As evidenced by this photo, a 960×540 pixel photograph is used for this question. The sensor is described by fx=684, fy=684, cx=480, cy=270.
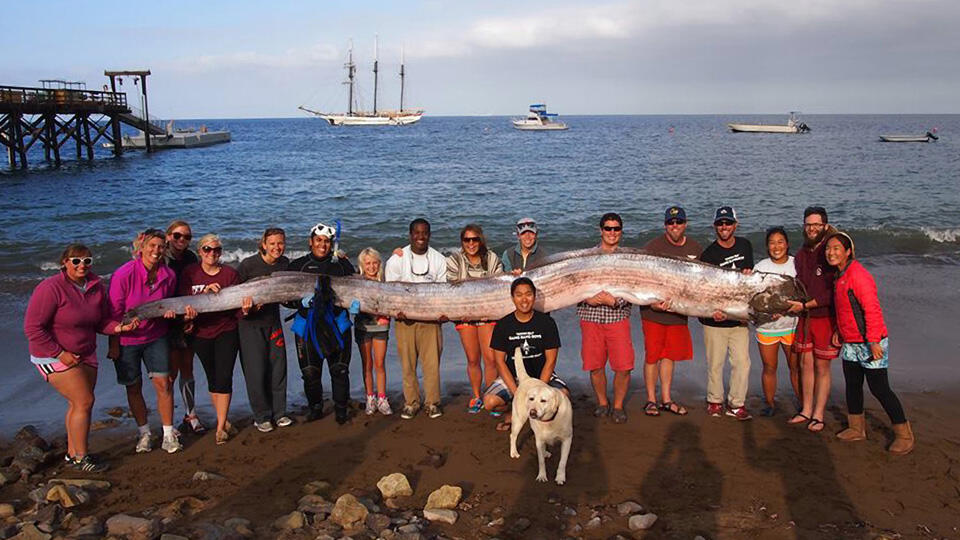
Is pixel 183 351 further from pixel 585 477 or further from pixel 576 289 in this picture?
pixel 585 477

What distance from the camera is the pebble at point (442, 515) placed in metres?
4.82

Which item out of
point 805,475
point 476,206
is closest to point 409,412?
point 805,475

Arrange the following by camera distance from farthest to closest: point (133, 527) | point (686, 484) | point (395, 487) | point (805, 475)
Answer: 1. point (805, 475)
2. point (686, 484)
3. point (395, 487)
4. point (133, 527)

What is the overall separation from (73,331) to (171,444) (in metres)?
1.34

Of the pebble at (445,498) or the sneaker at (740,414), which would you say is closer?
the pebble at (445,498)

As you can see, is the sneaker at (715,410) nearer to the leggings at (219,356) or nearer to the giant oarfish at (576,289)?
the giant oarfish at (576,289)

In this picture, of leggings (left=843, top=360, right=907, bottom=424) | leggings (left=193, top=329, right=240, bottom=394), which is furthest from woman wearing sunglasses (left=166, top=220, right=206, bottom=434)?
leggings (left=843, top=360, right=907, bottom=424)

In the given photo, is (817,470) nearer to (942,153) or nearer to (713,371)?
(713,371)

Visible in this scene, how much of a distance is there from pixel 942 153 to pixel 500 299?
6111 cm

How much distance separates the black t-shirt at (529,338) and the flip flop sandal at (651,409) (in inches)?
58.5

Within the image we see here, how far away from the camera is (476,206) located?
26141 millimetres

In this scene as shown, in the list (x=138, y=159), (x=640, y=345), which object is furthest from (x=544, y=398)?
(x=138, y=159)

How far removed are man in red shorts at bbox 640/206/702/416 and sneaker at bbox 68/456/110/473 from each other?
4962mm

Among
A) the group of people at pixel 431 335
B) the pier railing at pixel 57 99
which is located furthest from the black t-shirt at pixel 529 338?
the pier railing at pixel 57 99
